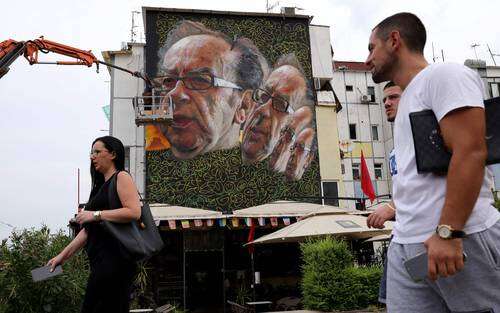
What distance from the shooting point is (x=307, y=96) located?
20.9 meters

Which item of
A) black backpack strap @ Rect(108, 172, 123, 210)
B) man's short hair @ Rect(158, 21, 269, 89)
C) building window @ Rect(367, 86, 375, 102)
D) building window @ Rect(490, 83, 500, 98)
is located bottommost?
black backpack strap @ Rect(108, 172, 123, 210)

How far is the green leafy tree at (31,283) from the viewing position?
21.2 ft

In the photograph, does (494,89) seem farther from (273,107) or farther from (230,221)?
(230,221)

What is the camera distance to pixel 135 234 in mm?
3188

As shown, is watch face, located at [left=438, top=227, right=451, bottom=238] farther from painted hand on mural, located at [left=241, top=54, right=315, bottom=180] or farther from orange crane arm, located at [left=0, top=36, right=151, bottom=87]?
painted hand on mural, located at [left=241, top=54, right=315, bottom=180]

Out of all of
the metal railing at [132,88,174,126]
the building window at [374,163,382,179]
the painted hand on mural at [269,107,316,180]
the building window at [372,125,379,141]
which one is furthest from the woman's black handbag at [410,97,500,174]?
the building window at [372,125,379,141]

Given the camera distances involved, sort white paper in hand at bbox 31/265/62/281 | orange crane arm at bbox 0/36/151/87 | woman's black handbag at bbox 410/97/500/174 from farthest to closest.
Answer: orange crane arm at bbox 0/36/151/87 → white paper in hand at bbox 31/265/62/281 → woman's black handbag at bbox 410/97/500/174

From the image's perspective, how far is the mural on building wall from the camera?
18719 mm

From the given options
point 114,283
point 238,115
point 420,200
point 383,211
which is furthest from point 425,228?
point 238,115

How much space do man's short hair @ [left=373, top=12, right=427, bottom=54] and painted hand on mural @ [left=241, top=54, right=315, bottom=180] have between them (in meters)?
17.3

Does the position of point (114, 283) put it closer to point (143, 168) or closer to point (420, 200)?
point (420, 200)

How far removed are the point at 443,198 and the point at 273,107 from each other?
60.7 feet

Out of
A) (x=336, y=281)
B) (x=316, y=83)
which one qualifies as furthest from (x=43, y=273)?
(x=316, y=83)

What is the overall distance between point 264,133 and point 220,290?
627 cm
